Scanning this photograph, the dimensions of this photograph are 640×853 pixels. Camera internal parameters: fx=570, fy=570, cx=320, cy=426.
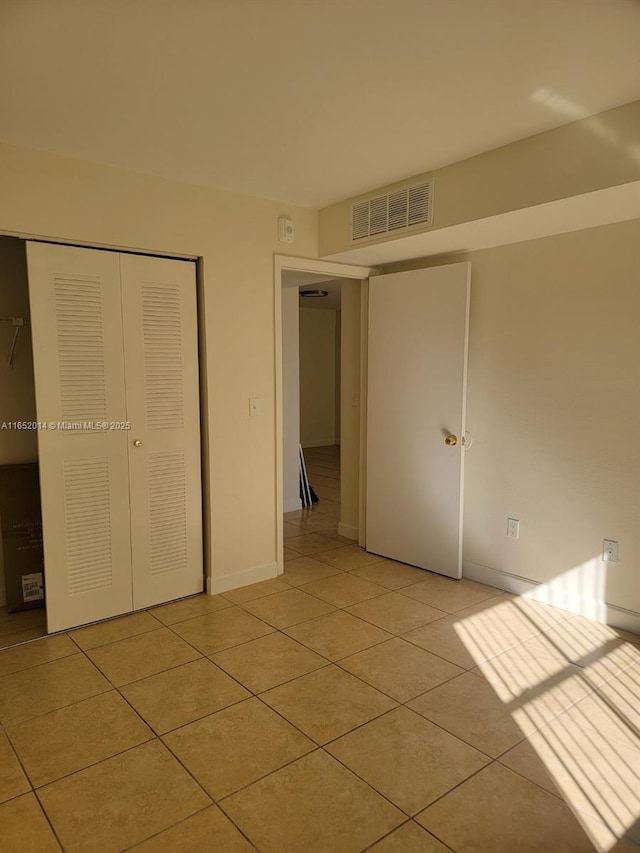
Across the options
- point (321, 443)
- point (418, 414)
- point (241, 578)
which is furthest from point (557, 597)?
point (321, 443)

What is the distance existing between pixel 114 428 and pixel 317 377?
6.80 meters

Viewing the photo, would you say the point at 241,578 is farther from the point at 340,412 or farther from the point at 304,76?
the point at 340,412

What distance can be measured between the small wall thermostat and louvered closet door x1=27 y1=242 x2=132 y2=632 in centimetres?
104

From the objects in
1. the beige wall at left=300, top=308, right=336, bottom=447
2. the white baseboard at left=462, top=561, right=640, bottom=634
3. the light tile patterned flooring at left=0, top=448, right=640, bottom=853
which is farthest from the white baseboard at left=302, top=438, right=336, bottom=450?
the light tile patterned flooring at left=0, top=448, right=640, bottom=853

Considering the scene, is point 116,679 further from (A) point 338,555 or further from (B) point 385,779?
(A) point 338,555

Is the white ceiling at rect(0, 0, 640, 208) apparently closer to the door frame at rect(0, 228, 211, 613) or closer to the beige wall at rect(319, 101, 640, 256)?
the beige wall at rect(319, 101, 640, 256)

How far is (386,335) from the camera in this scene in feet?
13.1

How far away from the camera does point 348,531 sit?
4.74m

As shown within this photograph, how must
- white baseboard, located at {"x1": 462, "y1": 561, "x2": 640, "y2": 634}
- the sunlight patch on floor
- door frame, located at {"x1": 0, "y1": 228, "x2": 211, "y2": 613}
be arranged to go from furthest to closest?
door frame, located at {"x1": 0, "y1": 228, "x2": 211, "y2": 613}
white baseboard, located at {"x1": 462, "y1": 561, "x2": 640, "y2": 634}
the sunlight patch on floor

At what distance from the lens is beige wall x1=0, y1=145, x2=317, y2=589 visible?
2.87m

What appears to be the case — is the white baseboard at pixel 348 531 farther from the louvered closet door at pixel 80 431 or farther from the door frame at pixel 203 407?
the louvered closet door at pixel 80 431

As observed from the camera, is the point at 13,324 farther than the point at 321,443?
No

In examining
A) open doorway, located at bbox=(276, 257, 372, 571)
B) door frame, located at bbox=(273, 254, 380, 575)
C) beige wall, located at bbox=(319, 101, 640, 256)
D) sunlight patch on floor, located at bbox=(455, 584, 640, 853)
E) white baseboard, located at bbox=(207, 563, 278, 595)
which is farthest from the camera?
open doorway, located at bbox=(276, 257, 372, 571)

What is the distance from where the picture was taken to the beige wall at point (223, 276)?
2865 mm
